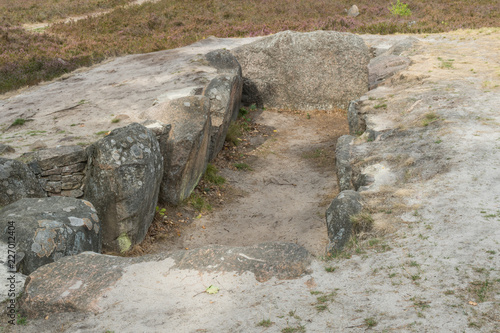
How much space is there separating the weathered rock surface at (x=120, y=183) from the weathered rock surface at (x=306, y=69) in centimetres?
923

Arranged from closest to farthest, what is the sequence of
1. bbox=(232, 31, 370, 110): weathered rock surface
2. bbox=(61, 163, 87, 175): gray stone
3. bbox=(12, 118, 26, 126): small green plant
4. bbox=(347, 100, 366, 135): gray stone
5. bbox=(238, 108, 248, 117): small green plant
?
bbox=(61, 163, 87, 175): gray stone
bbox=(12, 118, 26, 126): small green plant
bbox=(347, 100, 366, 135): gray stone
bbox=(232, 31, 370, 110): weathered rock surface
bbox=(238, 108, 248, 117): small green plant

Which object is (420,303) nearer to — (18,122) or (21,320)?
(21,320)

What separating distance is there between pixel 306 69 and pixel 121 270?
12.7 m

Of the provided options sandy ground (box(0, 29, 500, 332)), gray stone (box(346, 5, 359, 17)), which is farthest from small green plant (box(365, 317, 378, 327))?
gray stone (box(346, 5, 359, 17))

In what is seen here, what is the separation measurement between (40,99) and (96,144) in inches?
245

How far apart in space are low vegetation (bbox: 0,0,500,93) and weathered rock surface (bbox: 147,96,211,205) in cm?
823

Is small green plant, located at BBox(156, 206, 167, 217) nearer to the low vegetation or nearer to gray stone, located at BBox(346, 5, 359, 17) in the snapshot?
the low vegetation

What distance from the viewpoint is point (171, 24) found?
24.7 meters

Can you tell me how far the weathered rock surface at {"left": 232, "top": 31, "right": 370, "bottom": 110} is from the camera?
55.1ft

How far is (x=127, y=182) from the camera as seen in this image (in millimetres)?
8578

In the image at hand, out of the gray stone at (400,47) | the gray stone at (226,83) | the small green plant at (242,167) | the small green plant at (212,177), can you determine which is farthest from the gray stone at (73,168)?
the gray stone at (400,47)

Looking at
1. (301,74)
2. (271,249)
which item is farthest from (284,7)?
(271,249)

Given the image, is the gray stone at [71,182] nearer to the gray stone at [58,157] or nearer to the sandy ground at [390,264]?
the gray stone at [58,157]

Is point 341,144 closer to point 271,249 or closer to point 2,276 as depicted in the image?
point 271,249
